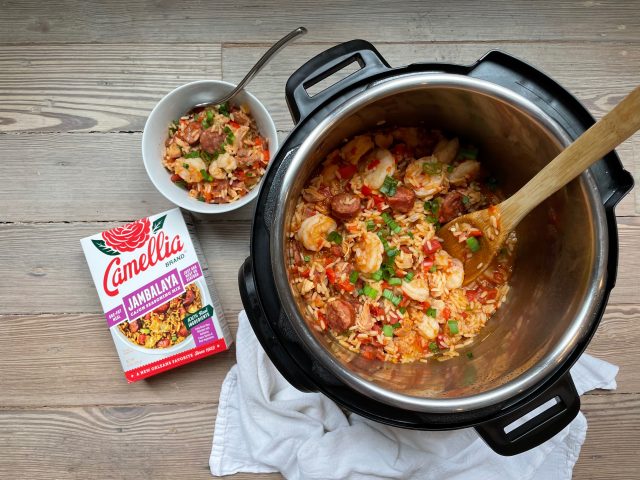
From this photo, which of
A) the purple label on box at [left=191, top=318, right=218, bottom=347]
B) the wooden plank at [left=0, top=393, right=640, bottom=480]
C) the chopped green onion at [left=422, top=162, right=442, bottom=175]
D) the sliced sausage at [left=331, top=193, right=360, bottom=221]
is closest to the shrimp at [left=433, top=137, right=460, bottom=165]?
the chopped green onion at [left=422, top=162, right=442, bottom=175]

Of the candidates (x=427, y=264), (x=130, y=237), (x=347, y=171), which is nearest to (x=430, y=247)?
(x=427, y=264)

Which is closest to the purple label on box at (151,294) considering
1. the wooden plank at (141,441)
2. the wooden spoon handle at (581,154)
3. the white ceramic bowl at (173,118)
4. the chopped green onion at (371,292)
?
the white ceramic bowl at (173,118)

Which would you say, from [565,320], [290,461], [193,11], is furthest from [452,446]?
[193,11]

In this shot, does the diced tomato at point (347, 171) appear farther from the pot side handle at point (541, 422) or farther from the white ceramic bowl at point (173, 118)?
the pot side handle at point (541, 422)

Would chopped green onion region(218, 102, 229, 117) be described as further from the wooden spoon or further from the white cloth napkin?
the wooden spoon

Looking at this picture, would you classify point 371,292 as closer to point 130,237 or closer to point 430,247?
point 430,247
